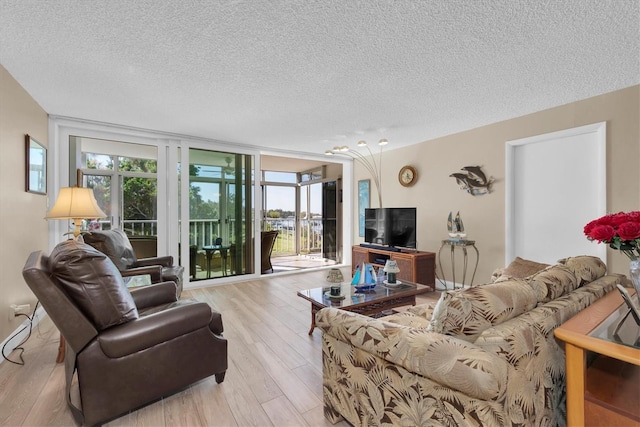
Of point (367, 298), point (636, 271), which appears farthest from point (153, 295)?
point (636, 271)

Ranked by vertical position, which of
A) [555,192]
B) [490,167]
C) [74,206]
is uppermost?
[490,167]

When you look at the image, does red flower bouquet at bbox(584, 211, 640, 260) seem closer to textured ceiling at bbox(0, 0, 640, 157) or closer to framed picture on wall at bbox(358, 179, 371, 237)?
textured ceiling at bbox(0, 0, 640, 157)

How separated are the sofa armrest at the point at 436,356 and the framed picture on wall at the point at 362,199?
172 inches

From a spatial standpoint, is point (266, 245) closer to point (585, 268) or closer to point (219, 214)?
point (219, 214)

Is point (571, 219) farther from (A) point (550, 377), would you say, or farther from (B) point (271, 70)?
(B) point (271, 70)

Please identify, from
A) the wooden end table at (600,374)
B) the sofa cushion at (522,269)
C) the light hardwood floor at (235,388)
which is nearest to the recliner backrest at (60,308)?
the light hardwood floor at (235,388)

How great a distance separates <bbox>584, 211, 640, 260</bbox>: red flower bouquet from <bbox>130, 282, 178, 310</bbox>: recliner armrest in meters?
2.58

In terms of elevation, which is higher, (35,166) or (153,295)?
(35,166)

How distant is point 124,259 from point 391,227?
3433 millimetres

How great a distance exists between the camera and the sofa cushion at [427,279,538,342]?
1094 mm

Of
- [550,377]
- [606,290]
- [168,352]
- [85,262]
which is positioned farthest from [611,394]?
[85,262]

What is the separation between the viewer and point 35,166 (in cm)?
289

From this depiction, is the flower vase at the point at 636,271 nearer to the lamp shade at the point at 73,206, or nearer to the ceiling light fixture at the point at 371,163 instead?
the lamp shade at the point at 73,206

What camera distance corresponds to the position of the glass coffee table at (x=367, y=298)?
2.34 m
